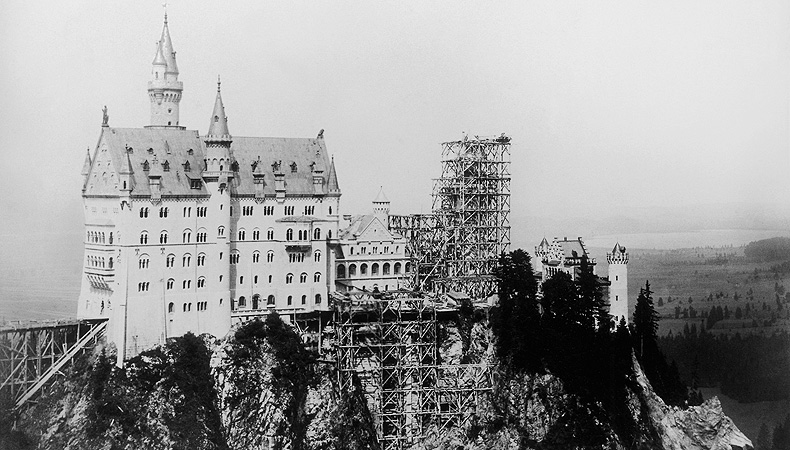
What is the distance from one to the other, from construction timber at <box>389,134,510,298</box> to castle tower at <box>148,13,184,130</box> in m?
22.1

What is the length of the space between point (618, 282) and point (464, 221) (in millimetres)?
14757

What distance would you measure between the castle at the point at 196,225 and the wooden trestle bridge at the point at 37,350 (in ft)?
7.60

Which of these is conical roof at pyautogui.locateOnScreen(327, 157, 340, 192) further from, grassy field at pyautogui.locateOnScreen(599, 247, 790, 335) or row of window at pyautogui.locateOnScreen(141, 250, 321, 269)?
grassy field at pyautogui.locateOnScreen(599, 247, 790, 335)

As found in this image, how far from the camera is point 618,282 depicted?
7975 cm

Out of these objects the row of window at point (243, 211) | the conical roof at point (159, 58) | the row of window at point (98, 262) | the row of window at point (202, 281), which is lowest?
the row of window at point (202, 281)

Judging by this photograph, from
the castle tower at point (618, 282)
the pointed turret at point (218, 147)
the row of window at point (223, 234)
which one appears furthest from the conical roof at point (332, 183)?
the castle tower at point (618, 282)

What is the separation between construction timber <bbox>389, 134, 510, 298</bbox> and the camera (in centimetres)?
8419

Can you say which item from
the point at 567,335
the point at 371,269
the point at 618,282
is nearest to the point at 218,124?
the point at 371,269

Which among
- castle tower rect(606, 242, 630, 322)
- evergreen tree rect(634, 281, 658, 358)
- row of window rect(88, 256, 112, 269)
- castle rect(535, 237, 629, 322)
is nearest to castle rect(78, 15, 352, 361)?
row of window rect(88, 256, 112, 269)

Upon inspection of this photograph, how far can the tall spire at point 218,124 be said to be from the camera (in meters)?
72.3

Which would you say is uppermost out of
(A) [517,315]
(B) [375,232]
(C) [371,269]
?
(B) [375,232]

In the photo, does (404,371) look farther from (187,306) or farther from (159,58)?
(159,58)

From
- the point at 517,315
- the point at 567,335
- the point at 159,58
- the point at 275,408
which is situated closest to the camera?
the point at 275,408

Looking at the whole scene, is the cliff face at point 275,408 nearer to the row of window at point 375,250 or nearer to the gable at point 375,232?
the row of window at point 375,250
